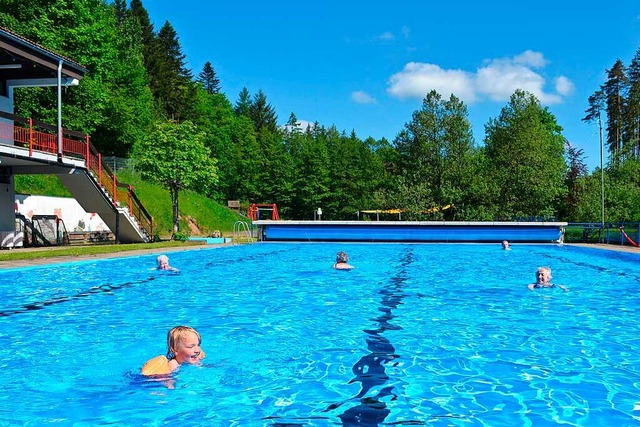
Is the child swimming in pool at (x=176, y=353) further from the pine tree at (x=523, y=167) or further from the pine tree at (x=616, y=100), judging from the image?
the pine tree at (x=616, y=100)

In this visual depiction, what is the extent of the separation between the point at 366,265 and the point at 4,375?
12.3m

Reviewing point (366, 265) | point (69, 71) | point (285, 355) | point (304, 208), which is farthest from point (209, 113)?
point (285, 355)

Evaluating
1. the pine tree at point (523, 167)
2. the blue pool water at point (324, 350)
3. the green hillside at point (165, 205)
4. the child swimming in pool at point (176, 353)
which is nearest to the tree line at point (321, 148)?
the pine tree at point (523, 167)

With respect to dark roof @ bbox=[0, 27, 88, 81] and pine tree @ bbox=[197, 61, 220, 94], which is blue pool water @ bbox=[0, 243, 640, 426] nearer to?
dark roof @ bbox=[0, 27, 88, 81]

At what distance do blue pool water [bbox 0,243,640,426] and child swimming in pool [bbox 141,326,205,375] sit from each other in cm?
14

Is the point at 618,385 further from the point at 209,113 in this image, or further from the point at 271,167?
the point at 209,113

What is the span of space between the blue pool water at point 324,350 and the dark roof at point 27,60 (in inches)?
365

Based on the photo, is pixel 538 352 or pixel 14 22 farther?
pixel 14 22

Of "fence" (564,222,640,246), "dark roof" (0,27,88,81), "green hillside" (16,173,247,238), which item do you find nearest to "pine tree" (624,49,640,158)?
"fence" (564,222,640,246)

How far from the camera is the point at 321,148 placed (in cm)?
6438

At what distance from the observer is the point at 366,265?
55.9 ft

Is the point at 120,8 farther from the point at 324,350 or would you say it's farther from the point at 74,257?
the point at 324,350

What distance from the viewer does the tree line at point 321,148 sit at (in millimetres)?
32000

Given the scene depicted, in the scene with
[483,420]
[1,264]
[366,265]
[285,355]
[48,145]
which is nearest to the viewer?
[483,420]
